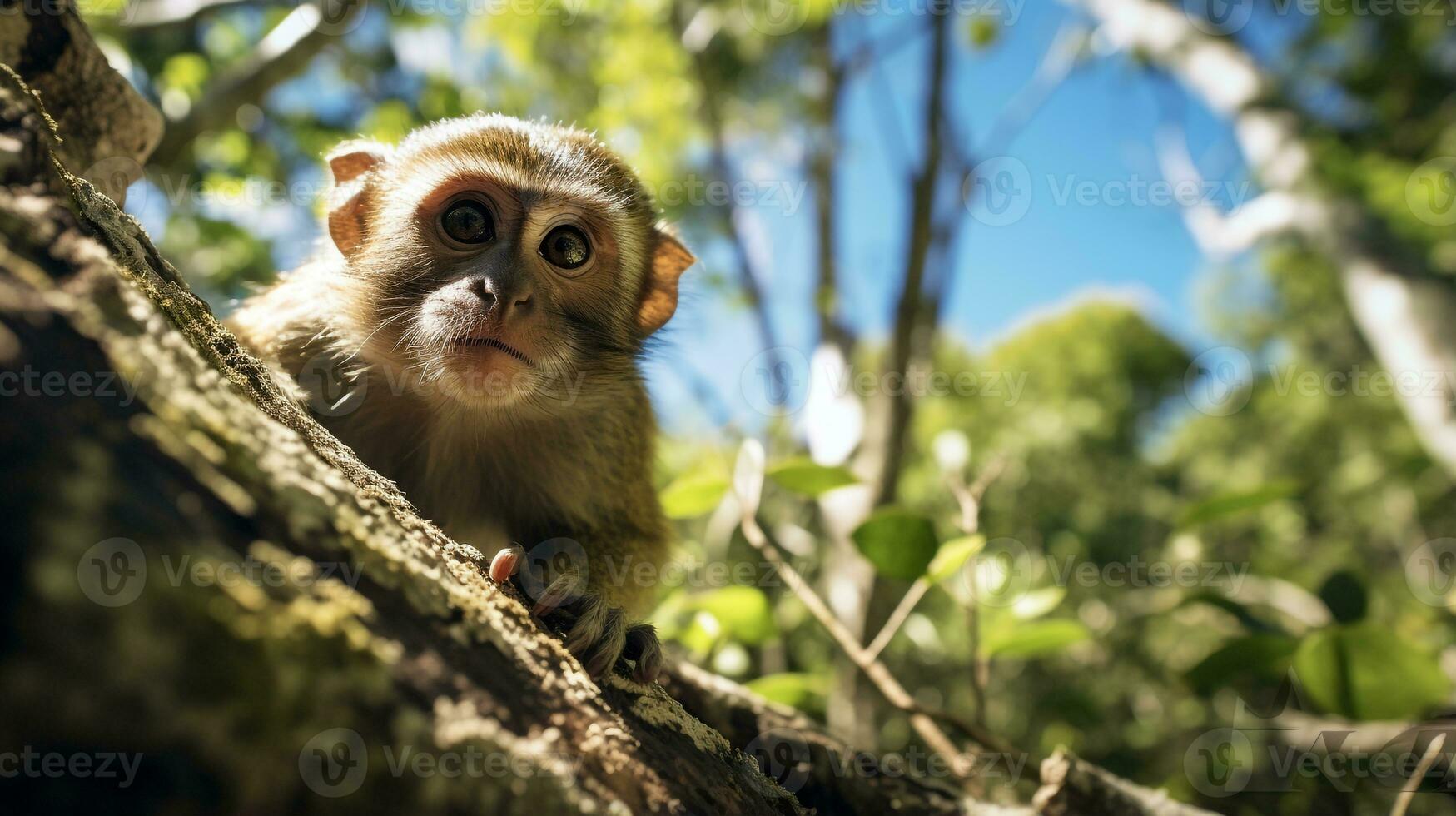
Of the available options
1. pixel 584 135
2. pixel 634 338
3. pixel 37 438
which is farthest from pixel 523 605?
pixel 584 135

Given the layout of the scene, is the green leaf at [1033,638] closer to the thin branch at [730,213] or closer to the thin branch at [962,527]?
the thin branch at [962,527]

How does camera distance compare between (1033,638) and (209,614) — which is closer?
(209,614)

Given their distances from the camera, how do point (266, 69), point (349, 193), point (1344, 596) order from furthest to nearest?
point (266, 69) < point (349, 193) < point (1344, 596)

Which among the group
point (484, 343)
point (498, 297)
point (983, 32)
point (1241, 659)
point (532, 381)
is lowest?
point (1241, 659)

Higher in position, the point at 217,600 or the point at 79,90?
the point at 79,90

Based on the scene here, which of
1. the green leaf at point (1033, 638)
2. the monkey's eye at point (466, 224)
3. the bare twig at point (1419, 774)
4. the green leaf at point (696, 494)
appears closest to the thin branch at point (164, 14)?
the monkey's eye at point (466, 224)

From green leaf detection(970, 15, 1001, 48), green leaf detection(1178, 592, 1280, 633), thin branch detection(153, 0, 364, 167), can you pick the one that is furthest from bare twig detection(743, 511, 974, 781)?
green leaf detection(970, 15, 1001, 48)

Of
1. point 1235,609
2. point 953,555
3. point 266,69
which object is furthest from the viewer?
point 266,69

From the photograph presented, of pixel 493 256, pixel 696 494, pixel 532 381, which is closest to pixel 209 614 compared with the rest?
pixel 532 381

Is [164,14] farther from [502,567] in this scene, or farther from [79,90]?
[502,567]
